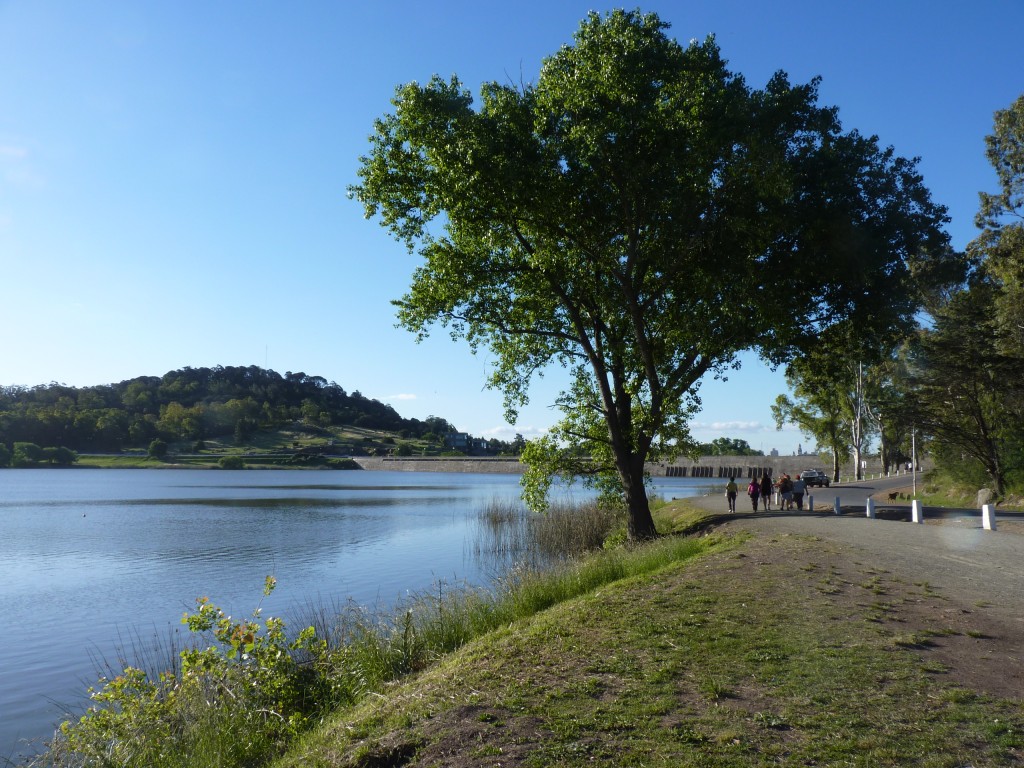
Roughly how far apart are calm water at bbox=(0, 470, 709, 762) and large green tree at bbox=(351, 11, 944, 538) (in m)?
6.52

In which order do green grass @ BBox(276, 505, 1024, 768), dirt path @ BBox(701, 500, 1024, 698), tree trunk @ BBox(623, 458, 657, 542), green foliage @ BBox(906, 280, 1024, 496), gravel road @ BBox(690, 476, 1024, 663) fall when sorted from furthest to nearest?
green foliage @ BBox(906, 280, 1024, 496) < tree trunk @ BBox(623, 458, 657, 542) < gravel road @ BBox(690, 476, 1024, 663) < dirt path @ BBox(701, 500, 1024, 698) < green grass @ BBox(276, 505, 1024, 768)

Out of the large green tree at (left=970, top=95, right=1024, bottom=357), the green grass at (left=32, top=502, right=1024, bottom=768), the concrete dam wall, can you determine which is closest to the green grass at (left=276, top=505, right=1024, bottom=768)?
the green grass at (left=32, top=502, right=1024, bottom=768)

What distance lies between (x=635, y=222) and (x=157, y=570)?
16.2m

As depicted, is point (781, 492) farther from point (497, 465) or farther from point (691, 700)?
point (497, 465)

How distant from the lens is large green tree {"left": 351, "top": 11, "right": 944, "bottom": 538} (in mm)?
17969

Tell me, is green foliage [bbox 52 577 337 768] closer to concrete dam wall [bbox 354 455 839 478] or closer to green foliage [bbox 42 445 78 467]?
concrete dam wall [bbox 354 455 839 478]

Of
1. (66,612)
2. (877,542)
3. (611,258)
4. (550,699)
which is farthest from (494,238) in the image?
(550,699)

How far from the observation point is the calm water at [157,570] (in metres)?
12.9

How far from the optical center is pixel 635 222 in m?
19.6

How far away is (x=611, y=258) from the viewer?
2012 centimetres

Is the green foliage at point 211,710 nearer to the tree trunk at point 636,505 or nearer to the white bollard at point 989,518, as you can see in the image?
the tree trunk at point 636,505

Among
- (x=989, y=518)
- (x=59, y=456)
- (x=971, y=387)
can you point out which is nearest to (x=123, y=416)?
(x=59, y=456)

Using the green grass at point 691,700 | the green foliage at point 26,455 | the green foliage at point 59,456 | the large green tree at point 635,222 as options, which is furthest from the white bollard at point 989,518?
the green foliage at point 26,455

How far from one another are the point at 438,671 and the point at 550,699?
2.41 metres
